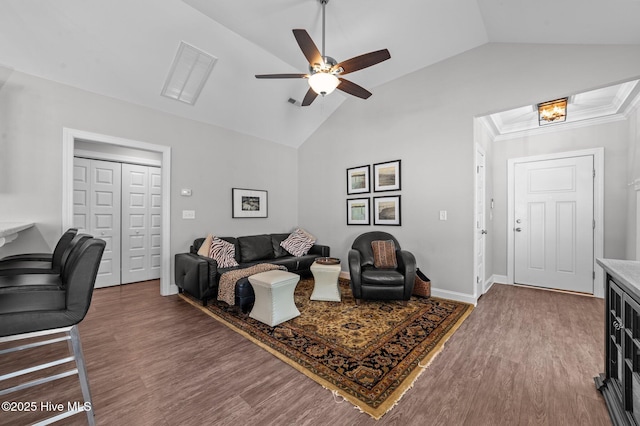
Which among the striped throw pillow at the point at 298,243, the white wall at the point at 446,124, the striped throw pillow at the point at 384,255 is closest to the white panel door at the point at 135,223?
the striped throw pillow at the point at 298,243

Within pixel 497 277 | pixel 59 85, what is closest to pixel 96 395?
pixel 59 85

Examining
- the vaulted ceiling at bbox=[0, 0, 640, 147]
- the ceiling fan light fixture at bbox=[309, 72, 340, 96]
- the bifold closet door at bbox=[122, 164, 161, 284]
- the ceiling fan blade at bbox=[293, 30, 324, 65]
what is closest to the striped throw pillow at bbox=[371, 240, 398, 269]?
the ceiling fan light fixture at bbox=[309, 72, 340, 96]

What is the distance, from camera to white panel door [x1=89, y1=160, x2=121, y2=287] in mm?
→ 4246

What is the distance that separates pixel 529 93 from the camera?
9.62 feet

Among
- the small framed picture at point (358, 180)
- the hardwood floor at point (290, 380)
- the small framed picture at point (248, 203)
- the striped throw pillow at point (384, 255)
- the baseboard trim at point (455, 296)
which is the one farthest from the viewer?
the small framed picture at point (248, 203)

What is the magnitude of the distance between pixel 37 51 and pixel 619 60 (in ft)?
18.8

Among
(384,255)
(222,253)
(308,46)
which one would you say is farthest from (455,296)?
(308,46)

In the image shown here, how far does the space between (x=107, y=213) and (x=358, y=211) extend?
423 centimetres

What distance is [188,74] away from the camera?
352 centimetres

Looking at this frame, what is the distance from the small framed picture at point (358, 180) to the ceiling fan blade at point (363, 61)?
2123 millimetres

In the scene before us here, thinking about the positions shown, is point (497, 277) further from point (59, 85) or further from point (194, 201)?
point (59, 85)

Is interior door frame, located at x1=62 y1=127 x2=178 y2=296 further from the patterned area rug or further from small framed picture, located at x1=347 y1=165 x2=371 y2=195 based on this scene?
small framed picture, located at x1=347 y1=165 x2=371 y2=195

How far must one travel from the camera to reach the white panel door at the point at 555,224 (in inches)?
150

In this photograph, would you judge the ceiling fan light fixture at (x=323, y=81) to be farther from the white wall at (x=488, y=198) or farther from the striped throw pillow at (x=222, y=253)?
the striped throw pillow at (x=222, y=253)
